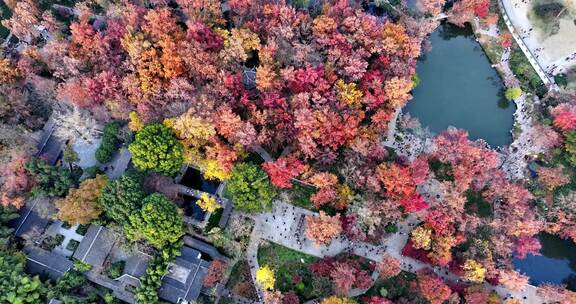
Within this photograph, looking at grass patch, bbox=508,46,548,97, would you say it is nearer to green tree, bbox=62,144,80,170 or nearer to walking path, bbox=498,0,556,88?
walking path, bbox=498,0,556,88

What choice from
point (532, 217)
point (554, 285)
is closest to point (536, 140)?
point (532, 217)

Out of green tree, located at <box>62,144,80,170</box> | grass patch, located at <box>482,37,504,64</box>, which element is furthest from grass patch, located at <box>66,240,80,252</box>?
grass patch, located at <box>482,37,504,64</box>

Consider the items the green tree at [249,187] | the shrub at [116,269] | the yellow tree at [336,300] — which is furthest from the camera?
the green tree at [249,187]

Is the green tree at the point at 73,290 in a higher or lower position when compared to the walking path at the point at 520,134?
lower

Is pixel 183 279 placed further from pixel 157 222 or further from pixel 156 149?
pixel 156 149

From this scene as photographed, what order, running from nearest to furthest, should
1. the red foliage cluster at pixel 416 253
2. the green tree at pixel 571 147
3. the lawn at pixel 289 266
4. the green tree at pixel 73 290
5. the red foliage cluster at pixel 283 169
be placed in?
the green tree at pixel 73 290 < the red foliage cluster at pixel 283 169 < the lawn at pixel 289 266 < the red foliage cluster at pixel 416 253 < the green tree at pixel 571 147

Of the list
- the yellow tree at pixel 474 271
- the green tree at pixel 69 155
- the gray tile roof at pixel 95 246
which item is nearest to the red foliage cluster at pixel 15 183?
the green tree at pixel 69 155

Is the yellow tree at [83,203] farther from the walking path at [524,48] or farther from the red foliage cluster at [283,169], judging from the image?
the walking path at [524,48]
